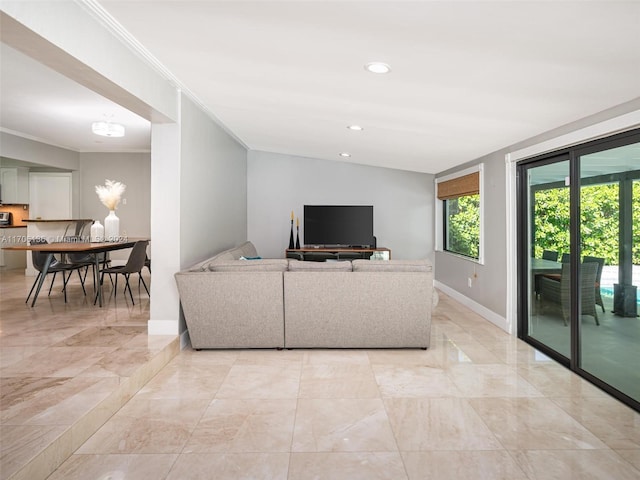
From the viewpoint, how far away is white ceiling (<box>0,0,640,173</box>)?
2127 mm

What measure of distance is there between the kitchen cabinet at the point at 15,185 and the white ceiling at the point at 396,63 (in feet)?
15.0

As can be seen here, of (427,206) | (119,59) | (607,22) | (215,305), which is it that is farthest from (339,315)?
(427,206)

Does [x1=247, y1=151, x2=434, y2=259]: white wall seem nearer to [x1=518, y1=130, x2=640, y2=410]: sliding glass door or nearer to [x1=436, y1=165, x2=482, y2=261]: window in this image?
[x1=436, y1=165, x2=482, y2=261]: window

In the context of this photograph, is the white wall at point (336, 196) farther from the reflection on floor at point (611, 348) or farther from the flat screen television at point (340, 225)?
the reflection on floor at point (611, 348)

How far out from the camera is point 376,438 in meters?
2.52

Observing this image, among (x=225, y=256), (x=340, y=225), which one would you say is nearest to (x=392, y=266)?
(x=225, y=256)

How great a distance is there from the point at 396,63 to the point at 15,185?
9.10 m

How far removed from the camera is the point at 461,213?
665 cm

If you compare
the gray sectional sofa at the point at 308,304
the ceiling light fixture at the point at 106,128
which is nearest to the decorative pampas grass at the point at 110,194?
the ceiling light fixture at the point at 106,128

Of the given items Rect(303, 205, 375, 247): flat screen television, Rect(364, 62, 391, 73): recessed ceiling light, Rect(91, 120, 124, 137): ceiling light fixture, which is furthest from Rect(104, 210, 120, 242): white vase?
Rect(364, 62, 391, 73): recessed ceiling light

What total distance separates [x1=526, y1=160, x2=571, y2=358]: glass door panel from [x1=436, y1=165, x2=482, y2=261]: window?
1189 millimetres

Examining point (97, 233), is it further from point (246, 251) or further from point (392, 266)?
point (392, 266)

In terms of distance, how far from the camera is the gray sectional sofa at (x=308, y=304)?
4020 mm

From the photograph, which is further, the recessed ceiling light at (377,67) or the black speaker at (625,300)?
the black speaker at (625,300)
